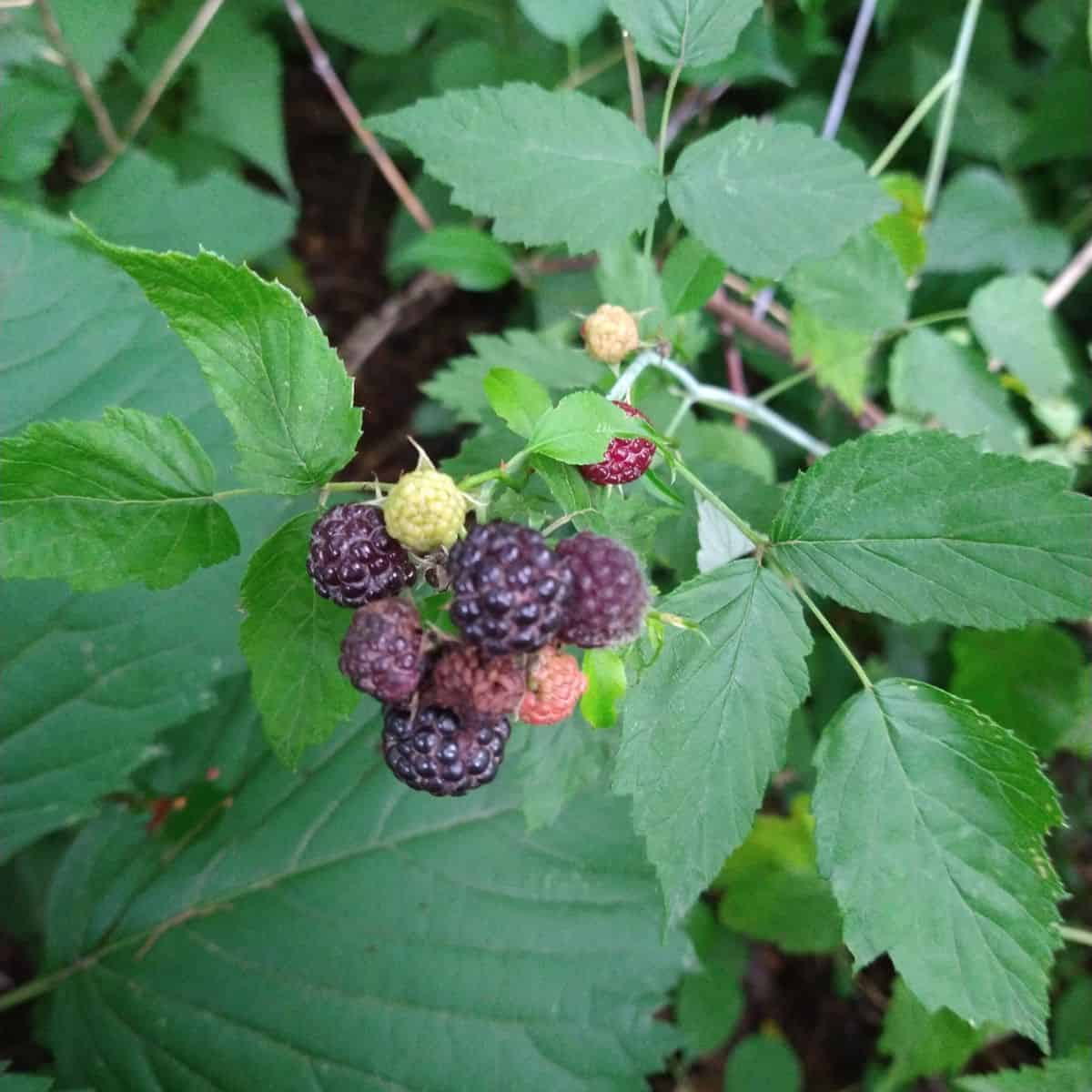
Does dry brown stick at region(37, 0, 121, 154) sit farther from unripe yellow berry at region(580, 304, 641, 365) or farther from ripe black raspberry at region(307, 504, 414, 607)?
ripe black raspberry at region(307, 504, 414, 607)

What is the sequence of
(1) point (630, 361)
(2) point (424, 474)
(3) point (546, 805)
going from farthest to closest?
(1) point (630, 361) → (3) point (546, 805) → (2) point (424, 474)

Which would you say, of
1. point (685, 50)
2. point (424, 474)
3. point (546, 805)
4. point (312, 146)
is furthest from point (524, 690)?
point (312, 146)

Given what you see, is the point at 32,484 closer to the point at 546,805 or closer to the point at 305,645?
the point at 305,645

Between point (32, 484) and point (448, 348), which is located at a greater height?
point (32, 484)

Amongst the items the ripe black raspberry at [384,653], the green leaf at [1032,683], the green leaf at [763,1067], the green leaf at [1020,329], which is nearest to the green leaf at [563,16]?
the green leaf at [1020,329]

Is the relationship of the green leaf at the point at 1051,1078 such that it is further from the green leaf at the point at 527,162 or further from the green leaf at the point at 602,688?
the green leaf at the point at 527,162

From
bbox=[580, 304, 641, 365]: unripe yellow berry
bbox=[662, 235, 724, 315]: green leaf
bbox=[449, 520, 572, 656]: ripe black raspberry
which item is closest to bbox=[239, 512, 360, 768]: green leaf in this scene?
bbox=[449, 520, 572, 656]: ripe black raspberry
